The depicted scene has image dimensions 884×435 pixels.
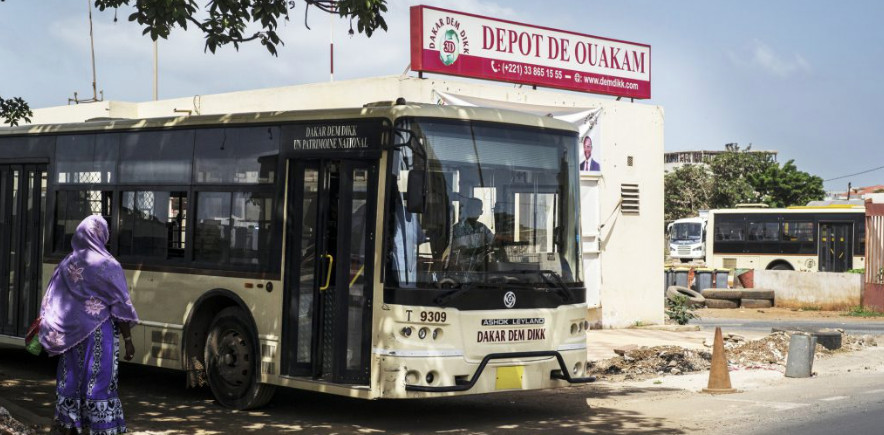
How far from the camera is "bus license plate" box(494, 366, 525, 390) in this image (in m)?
10.0

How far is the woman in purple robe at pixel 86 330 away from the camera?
8.37 m

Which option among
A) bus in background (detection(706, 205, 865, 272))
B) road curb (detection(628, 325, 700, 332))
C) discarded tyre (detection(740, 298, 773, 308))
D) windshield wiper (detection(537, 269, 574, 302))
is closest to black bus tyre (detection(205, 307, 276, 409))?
windshield wiper (detection(537, 269, 574, 302))

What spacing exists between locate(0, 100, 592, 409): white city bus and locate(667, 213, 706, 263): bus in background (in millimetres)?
50088

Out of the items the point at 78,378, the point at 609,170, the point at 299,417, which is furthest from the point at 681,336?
the point at 78,378

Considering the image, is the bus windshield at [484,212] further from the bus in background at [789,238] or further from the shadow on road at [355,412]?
the bus in background at [789,238]

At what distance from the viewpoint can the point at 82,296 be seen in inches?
330

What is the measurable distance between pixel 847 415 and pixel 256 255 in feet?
20.0

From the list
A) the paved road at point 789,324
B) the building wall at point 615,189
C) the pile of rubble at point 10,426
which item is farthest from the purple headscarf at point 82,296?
the paved road at point 789,324

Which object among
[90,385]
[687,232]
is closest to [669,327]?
[90,385]

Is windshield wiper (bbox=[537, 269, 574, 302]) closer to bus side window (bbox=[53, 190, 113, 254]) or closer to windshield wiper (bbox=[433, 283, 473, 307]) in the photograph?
windshield wiper (bbox=[433, 283, 473, 307])

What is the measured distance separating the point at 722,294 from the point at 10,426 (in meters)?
28.7

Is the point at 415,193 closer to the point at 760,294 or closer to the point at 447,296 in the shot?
the point at 447,296

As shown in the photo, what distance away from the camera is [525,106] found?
19.9m

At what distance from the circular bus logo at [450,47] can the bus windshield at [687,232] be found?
4271 cm
